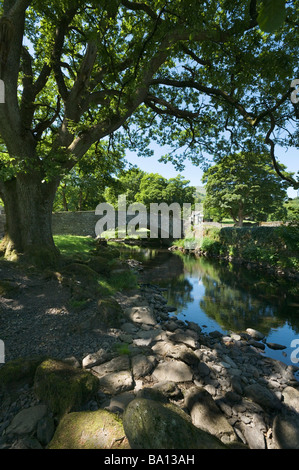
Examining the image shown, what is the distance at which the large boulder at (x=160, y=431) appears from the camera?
5.39ft

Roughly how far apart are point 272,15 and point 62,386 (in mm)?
3406

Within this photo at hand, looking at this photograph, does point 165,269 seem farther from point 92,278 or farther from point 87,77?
point 87,77

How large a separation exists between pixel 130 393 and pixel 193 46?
22.6ft

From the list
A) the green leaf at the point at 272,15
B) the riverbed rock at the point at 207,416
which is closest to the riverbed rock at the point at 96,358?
the riverbed rock at the point at 207,416

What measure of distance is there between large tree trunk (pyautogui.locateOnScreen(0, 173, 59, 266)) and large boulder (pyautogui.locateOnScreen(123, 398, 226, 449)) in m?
5.24

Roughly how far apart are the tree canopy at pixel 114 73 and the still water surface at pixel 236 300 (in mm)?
4357

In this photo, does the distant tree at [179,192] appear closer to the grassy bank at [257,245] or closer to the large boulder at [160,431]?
the grassy bank at [257,245]

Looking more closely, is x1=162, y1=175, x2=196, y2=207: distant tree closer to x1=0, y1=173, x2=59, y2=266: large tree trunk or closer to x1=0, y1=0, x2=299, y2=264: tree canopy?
x1=0, y1=0, x2=299, y2=264: tree canopy

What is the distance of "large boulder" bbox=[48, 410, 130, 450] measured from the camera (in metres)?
1.72

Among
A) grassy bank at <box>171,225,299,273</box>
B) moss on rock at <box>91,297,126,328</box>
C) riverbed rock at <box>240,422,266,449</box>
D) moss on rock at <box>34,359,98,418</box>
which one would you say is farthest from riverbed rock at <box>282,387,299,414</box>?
grassy bank at <box>171,225,299,273</box>

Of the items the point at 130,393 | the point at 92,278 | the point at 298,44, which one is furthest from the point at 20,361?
the point at 298,44

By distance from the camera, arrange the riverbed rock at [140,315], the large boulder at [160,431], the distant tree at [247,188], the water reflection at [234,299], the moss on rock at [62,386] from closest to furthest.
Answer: the large boulder at [160,431]
the moss on rock at [62,386]
the riverbed rock at [140,315]
the water reflection at [234,299]
the distant tree at [247,188]

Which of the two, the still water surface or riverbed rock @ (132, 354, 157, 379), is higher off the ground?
riverbed rock @ (132, 354, 157, 379)

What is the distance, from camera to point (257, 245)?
15227mm
